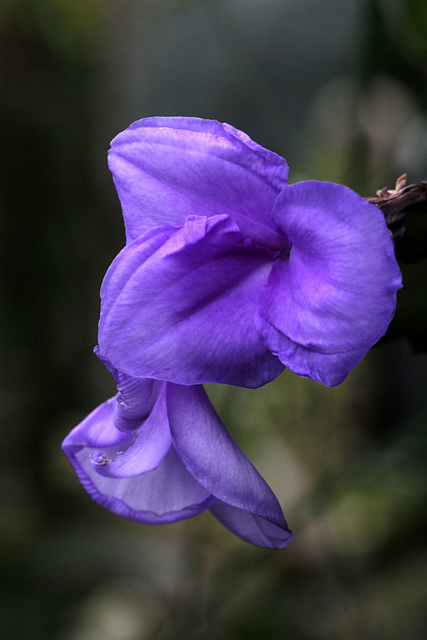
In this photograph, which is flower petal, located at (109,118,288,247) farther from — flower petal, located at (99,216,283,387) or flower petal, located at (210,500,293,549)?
flower petal, located at (210,500,293,549)

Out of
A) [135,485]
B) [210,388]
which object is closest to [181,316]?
[135,485]

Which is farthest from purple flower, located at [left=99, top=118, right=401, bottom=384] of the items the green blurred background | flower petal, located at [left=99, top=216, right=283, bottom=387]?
the green blurred background

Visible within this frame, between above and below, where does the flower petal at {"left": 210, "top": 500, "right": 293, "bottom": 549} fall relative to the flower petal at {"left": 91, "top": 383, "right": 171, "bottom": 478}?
below

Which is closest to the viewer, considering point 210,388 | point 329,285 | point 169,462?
point 329,285

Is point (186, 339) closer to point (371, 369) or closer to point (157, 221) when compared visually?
point (157, 221)

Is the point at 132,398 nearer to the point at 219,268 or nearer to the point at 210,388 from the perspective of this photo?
the point at 219,268

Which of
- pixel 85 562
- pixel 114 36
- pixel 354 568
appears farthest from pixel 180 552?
pixel 114 36

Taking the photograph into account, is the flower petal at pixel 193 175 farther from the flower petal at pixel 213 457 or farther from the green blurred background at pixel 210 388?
the green blurred background at pixel 210 388
